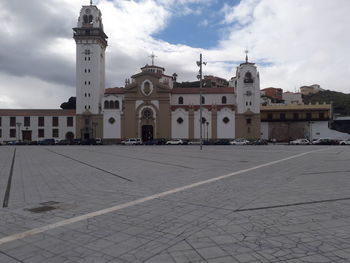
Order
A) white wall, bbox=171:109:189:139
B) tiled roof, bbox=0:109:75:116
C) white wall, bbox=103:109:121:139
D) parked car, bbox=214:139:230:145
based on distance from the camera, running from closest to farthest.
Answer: parked car, bbox=214:139:230:145
white wall, bbox=103:109:121:139
white wall, bbox=171:109:189:139
tiled roof, bbox=0:109:75:116

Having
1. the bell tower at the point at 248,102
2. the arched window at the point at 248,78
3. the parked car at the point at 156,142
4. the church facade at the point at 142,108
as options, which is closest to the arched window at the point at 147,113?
the church facade at the point at 142,108

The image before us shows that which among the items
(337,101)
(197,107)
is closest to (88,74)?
(197,107)

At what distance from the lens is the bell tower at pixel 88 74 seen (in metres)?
63.2

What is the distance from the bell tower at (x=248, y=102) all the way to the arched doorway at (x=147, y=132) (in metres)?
18.6

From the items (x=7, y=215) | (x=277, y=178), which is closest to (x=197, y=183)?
(x=277, y=178)

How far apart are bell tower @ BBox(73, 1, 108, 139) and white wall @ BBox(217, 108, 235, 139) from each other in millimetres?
25707

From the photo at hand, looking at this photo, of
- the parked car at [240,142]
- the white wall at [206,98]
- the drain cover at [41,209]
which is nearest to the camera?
the drain cover at [41,209]

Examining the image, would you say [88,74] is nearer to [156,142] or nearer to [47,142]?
[47,142]

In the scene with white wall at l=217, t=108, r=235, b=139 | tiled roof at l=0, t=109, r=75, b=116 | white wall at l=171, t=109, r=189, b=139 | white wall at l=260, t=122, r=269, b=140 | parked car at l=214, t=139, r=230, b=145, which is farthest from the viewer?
white wall at l=260, t=122, r=269, b=140

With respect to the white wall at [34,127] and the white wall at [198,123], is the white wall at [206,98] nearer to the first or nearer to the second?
the white wall at [198,123]

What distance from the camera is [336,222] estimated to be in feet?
17.3

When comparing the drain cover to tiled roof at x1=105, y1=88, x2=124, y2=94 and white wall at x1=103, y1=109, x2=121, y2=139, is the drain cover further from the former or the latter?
tiled roof at x1=105, y1=88, x2=124, y2=94

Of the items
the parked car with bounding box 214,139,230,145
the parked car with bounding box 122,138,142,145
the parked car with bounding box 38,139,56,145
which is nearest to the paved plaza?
the parked car with bounding box 214,139,230,145

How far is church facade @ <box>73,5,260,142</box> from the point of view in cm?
6328
